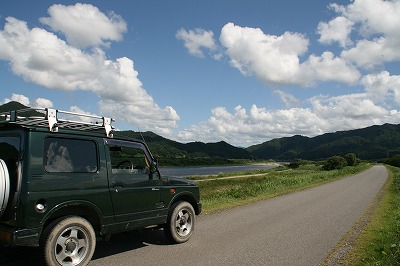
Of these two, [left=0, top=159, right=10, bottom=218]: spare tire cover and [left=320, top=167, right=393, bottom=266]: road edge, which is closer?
[left=0, top=159, right=10, bottom=218]: spare tire cover

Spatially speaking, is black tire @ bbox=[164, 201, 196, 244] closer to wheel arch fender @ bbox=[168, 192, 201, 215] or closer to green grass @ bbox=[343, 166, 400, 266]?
wheel arch fender @ bbox=[168, 192, 201, 215]

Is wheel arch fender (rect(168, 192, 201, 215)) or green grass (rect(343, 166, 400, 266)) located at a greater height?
wheel arch fender (rect(168, 192, 201, 215))

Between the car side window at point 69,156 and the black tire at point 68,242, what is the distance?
0.83 meters

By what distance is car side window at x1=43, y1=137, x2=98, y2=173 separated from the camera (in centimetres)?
548

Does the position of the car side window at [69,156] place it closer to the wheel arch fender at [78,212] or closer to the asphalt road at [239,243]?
the wheel arch fender at [78,212]

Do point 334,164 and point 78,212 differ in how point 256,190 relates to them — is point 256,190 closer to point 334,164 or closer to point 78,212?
point 78,212

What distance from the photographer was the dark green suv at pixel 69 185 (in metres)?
5.07

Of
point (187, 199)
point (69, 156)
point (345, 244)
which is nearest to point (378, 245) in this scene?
point (345, 244)

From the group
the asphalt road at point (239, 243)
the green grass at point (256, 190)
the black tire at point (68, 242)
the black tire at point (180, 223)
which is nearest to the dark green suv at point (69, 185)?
the black tire at point (68, 242)

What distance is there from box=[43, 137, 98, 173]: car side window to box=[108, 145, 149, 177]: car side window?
0.46 metres

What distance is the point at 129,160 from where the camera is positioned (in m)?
7.17

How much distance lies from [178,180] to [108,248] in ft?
6.88

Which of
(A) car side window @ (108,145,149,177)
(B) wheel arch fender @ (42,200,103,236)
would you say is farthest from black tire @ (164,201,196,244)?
(B) wheel arch fender @ (42,200,103,236)

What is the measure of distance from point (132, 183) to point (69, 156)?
4.69 ft
